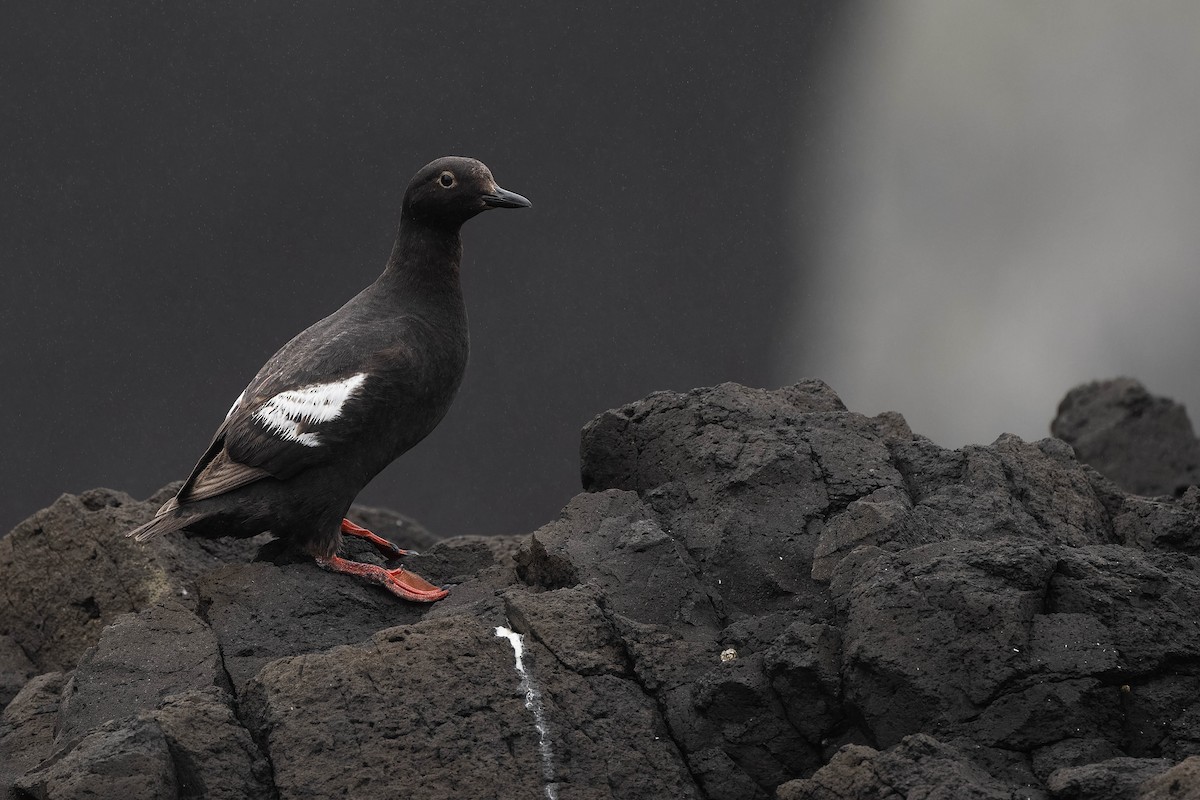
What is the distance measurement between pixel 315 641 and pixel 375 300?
1.98 metres

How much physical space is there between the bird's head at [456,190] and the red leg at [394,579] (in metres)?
1.93

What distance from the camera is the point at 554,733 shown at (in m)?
5.55

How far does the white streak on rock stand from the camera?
17.9 feet

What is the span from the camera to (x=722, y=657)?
19.4ft

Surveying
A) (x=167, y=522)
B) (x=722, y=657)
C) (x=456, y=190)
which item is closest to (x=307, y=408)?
(x=167, y=522)

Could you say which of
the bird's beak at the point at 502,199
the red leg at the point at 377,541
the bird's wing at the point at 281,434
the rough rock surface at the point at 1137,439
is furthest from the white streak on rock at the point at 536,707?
the rough rock surface at the point at 1137,439

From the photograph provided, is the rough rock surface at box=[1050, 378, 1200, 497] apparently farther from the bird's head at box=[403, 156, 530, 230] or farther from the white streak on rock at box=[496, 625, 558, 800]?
the white streak on rock at box=[496, 625, 558, 800]

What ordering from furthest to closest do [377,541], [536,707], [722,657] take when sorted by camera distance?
[377,541], [722,657], [536,707]

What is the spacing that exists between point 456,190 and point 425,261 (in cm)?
41

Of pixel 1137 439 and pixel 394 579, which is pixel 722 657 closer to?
pixel 394 579

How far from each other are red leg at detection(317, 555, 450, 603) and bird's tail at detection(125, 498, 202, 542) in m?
0.68

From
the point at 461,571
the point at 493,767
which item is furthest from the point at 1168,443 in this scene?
the point at 493,767

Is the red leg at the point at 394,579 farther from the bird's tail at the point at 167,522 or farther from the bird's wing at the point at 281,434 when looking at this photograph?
the bird's tail at the point at 167,522

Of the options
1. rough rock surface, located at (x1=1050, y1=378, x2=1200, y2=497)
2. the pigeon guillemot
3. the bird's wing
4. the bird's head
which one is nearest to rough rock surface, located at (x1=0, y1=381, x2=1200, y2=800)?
the pigeon guillemot
